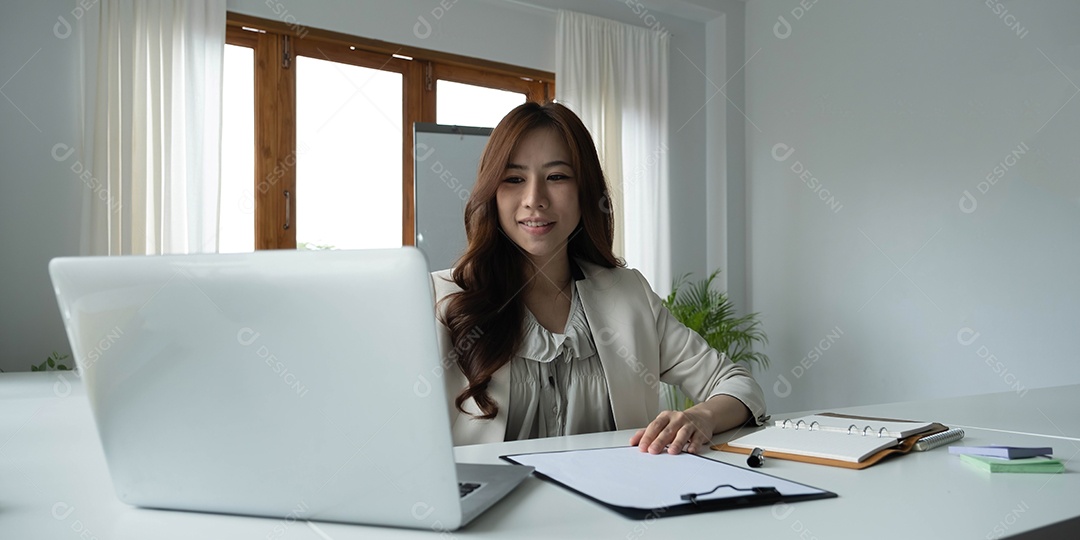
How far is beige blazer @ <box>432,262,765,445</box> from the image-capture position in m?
1.61

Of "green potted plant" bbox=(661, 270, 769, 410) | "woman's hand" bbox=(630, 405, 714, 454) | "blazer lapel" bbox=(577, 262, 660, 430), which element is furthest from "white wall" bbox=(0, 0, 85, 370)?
"woman's hand" bbox=(630, 405, 714, 454)

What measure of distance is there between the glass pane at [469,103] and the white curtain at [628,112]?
385 mm

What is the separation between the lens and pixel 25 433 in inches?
48.6

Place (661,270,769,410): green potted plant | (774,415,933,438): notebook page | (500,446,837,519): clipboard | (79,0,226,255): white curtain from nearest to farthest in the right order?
1. (500,446,837,519): clipboard
2. (774,415,933,438): notebook page
3. (79,0,226,255): white curtain
4. (661,270,769,410): green potted plant

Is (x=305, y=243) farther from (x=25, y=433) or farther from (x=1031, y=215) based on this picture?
(x=1031, y=215)

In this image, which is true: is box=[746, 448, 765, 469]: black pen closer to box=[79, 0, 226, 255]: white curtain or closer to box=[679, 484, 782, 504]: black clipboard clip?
box=[679, 484, 782, 504]: black clipboard clip

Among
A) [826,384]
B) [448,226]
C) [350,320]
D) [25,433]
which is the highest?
[448,226]

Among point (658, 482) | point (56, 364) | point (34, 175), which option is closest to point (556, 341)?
point (658, 482)

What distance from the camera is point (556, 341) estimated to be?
1733mm

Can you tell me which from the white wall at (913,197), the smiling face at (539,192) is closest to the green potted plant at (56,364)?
the smiling face at (539,192)

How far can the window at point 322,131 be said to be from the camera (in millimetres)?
4164

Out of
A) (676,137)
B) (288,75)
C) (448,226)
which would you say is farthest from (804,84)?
(288,75)

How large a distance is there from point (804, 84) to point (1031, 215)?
175 cm

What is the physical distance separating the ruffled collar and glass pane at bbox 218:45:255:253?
9.18 feet
